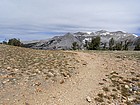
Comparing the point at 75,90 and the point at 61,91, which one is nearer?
the point at 61,91

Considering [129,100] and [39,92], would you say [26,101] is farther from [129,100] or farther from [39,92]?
[129,100]

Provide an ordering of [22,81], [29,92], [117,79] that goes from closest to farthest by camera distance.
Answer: [29,92] → [22,81] → [117,79]

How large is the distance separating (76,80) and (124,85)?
139 inches

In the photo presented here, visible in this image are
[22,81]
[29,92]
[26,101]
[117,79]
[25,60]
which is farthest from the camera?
[25,60]

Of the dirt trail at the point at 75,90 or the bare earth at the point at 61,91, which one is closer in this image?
the bare earth at the point at 61,91

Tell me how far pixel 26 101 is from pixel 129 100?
637cm

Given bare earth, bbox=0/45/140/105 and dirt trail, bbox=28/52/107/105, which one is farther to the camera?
dirt trail, bbox=28/52/107/105

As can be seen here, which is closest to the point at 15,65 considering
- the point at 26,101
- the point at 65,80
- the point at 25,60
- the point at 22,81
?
the point at 25,60

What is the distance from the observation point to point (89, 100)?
13.1 metres

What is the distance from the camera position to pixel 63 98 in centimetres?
1320

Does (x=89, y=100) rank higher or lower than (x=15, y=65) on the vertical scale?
lower

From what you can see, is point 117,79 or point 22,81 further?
point 117,79

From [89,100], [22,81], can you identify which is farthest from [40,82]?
[89,100]

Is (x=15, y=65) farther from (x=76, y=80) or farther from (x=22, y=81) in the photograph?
(x=76, y=80)
